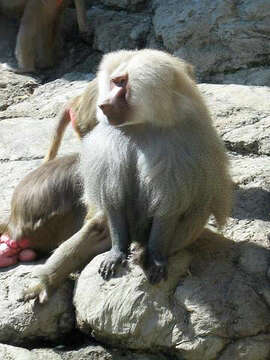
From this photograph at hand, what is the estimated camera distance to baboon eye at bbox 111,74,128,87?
3604 mm

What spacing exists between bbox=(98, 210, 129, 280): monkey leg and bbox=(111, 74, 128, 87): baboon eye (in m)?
0.62

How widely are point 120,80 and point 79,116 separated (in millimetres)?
1391

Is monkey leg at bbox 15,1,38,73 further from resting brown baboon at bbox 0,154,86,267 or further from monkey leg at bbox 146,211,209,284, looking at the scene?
monkey leg at bbox 146,211,209,284

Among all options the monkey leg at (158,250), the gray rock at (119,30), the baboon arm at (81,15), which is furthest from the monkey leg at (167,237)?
the baboon arm at (81,15)

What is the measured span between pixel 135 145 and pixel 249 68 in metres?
3.19

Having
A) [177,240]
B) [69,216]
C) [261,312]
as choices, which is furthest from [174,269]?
[69,216]

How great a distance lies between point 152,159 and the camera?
364 centimetres

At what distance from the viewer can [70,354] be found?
3805 mm

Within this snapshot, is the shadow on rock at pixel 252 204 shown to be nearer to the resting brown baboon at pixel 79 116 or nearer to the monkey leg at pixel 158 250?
the monkey leg at pixel 158 250

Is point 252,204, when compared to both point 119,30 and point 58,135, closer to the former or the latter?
point 58,135

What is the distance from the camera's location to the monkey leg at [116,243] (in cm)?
381

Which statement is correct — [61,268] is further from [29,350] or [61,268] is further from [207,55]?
[207,55]

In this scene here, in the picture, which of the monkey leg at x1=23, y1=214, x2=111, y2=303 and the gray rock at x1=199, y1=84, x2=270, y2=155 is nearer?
the monkey leg at x1=23, y1=214, x2=111, y2=303

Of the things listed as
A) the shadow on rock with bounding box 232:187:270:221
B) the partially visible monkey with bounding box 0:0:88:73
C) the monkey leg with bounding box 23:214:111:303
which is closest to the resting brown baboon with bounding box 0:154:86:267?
the monkey leg with bounding box 23:214:111:303
